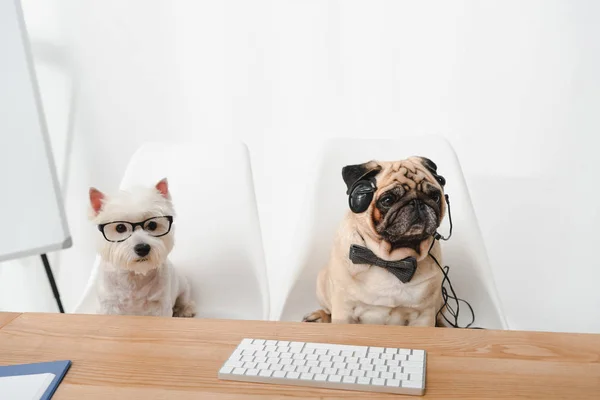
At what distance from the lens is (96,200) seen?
131cm

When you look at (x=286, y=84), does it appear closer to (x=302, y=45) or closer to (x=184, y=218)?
(x=302, y=45)

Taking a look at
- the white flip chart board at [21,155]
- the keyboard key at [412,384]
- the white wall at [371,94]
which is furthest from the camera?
the white flip chart board at [21,155]

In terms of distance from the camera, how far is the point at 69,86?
2.31m

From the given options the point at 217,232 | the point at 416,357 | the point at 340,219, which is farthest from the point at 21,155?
the point at 416,357

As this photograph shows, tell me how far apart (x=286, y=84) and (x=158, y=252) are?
3.23 ft

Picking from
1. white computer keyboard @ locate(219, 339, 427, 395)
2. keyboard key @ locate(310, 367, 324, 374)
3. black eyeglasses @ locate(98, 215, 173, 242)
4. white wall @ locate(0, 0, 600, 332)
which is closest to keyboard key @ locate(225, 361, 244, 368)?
white computer keyboard @ locate(219, 339, 427, 395)

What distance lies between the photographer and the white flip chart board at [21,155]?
1954 millimetres

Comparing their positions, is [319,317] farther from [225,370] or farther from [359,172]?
[225,370]

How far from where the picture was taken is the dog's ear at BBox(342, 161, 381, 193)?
4.05ft

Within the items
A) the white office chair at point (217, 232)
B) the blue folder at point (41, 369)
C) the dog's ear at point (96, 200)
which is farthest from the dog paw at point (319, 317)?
the blue folder at point (41, 369)

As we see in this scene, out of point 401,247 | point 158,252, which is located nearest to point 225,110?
point 158,252

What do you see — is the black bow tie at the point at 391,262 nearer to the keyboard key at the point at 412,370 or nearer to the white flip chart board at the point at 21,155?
the keyboard key at the point at 412,370

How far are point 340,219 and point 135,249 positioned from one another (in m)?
0.58

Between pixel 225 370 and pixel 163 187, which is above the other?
pixel 163 187
